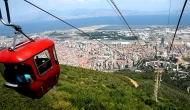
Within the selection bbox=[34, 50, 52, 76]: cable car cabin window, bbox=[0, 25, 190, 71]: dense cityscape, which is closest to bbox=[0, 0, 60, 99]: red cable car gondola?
bbox=[34, 50, 52, 76]: cable car cabin window

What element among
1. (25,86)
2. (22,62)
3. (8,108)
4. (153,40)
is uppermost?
(22,62)

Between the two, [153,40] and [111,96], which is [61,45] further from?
[111,96]

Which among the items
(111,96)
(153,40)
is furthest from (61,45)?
(111,96)

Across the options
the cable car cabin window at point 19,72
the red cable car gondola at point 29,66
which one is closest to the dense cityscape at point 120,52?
the red cable car gondola at point 29,66

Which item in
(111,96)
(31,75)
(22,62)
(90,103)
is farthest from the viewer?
(111,96)

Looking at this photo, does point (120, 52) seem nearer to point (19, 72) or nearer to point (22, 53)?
point (19, 72)

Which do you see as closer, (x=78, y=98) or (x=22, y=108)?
(x=22, y=108)

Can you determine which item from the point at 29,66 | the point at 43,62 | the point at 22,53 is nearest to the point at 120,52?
the point at 43,62
